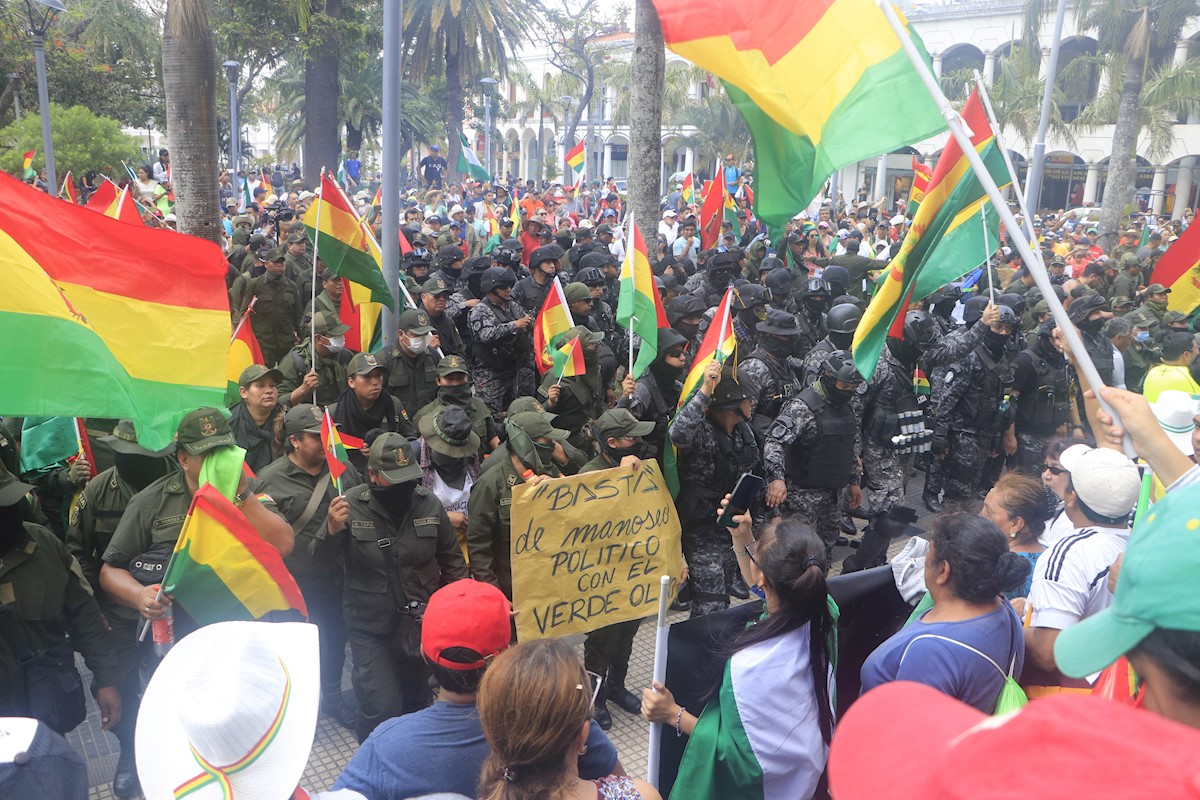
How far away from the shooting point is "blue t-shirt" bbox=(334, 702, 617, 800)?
2.55 meters

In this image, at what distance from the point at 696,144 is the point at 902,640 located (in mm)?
48890

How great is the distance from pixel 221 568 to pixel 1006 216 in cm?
305

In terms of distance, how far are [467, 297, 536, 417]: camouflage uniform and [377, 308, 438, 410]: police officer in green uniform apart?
0.90m

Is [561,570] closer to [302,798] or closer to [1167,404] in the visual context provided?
[302,798]

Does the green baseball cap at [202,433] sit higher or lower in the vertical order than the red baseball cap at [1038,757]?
lower

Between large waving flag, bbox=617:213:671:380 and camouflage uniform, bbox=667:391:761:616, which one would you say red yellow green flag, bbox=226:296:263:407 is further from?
camouflage uniform, bbox=667:391:761:616

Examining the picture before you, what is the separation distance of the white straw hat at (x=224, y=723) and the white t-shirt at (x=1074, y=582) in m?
2.50

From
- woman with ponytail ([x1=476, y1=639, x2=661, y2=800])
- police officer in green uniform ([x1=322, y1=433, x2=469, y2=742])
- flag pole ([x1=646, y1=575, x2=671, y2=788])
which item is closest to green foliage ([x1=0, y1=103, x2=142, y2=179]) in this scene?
police officer in green uniform ([x1=322, y1=433, x2=469, y2=742])

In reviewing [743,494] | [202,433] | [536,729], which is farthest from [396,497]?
[536,729]

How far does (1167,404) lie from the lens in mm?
5309

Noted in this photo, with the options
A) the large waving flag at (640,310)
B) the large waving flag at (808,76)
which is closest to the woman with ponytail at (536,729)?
the large waving flag at (808,76)

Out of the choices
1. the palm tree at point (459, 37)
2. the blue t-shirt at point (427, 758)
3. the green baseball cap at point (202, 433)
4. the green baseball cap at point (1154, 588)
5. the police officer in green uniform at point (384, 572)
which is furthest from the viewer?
the palm tree at point (459, 37)

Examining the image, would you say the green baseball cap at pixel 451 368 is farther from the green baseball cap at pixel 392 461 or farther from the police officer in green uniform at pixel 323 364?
the green baseball cap at pixel 392 461

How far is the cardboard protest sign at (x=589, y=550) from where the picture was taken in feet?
14.5
